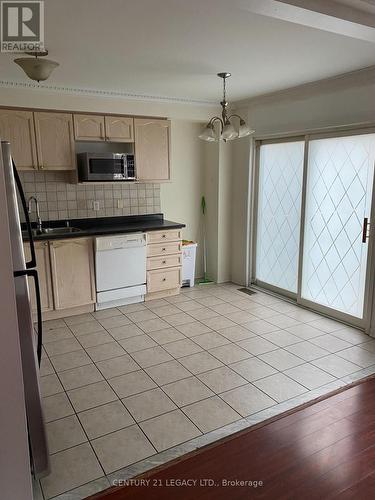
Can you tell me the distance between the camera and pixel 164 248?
188 inches

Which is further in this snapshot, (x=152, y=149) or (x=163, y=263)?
(x=163, y=263)

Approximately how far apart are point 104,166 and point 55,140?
0.57 metres

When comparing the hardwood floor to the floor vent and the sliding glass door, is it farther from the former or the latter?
the floor vent

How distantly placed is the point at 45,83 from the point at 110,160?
3.25 ft

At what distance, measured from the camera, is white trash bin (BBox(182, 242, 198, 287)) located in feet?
16.9

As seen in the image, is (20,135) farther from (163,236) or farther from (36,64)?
(163,236)

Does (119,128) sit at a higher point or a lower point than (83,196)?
higher

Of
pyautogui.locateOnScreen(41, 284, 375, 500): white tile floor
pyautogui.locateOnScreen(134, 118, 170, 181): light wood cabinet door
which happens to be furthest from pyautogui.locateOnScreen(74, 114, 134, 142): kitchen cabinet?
pyautogui.locateOnScreen(41, 284, 375, 500): white tile floor

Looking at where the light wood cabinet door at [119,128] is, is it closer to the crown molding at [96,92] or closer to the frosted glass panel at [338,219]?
the crown molding at [96,92]

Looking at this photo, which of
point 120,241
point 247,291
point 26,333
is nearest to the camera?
point 26,333

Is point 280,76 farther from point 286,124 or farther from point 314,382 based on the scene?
point 314,382

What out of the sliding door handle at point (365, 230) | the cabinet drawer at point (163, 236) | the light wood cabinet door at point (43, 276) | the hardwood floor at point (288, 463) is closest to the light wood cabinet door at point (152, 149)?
the cabinet drawer at point (163, 236)
